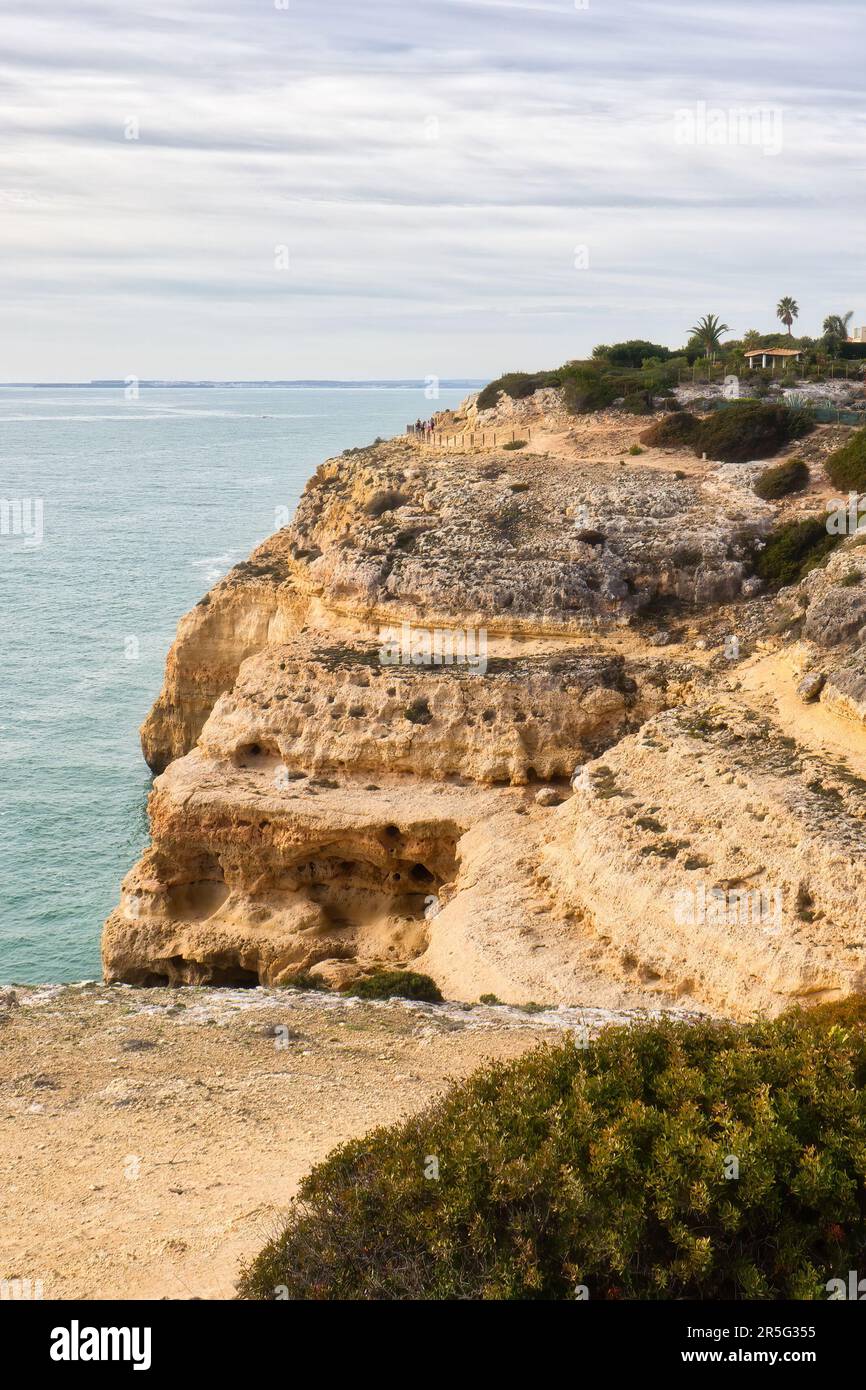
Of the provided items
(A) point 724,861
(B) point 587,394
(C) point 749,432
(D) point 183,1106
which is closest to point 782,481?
(C) point 749,432

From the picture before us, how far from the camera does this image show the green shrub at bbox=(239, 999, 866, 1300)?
11984 mm

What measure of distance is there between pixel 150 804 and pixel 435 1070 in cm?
1921

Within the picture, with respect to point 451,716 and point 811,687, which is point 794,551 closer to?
point 811,687

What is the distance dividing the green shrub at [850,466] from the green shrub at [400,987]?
79.4ft

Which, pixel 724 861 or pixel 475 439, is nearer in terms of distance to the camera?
pixel 724 861

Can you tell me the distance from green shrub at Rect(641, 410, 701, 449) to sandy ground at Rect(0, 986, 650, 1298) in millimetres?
32330

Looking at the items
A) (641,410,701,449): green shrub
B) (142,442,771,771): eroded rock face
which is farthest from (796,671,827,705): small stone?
(641,410,701,449): green shrub

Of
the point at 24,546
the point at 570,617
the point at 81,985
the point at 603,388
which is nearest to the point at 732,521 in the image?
the point at 570,617

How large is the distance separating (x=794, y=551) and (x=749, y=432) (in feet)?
33.0

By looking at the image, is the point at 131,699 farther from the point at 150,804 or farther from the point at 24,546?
the point at 24,546

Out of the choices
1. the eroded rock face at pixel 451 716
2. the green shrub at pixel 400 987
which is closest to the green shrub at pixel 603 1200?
the green shrub at pixel 400 987

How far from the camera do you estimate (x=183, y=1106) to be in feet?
59.5

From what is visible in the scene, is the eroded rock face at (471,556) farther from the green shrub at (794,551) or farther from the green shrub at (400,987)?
the green shrub at (400,987)

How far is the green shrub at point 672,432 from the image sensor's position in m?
50.7
